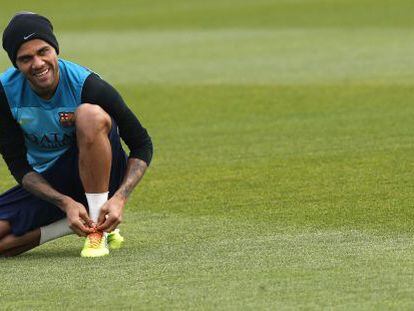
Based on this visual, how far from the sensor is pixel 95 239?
760 centimetres

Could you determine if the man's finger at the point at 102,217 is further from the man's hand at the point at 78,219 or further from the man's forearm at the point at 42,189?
the man's forearm at the point at 42,189

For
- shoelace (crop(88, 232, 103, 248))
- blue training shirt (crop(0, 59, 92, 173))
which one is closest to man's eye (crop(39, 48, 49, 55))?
blue training shirt (crop(0, 59, 92, 173))

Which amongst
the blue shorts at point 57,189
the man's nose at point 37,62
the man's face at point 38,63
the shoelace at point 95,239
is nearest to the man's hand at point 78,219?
the shoelace at point 95,239

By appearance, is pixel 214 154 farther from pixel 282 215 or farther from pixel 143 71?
pixel 143 71

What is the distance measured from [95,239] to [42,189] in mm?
472

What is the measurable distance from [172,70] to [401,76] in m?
4.67

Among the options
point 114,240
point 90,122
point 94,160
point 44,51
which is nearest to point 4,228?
point 114,240

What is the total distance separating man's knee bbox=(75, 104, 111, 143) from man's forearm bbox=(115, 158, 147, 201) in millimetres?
453

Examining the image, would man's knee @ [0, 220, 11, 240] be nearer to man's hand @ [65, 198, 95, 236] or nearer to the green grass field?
the green grass field

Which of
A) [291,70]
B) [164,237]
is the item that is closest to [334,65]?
[291,70]

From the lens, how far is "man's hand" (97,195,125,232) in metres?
7.57

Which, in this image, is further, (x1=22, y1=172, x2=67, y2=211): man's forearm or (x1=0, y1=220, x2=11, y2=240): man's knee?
(x1=0, y1=220, x2=11, y2=240): man's knee

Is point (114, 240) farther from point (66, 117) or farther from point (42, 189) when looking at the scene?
point (66, 117)

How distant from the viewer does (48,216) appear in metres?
8.05
